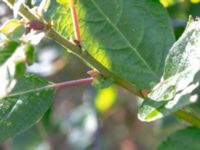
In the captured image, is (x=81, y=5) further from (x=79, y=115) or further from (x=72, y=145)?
(x=72, y=145)

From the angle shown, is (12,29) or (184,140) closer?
(12,29)

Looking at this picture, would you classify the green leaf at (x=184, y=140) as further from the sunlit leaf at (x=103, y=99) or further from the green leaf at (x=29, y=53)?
the sunlit leaf at (x=103, y=99)

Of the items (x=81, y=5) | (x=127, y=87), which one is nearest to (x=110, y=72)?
(x=127, y=87)

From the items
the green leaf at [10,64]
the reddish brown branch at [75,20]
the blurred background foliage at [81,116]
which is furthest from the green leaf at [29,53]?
the blurred background foliage at [81,116]

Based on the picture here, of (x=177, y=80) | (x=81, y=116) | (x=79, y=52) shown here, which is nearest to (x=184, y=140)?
(x=177, y=80)

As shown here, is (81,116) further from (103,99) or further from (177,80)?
(177,80)

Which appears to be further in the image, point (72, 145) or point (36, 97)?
point (72, 145)

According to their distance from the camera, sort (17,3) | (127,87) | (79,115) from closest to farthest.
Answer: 1. (17,3)
2. (127,87)
3. (79,115)
